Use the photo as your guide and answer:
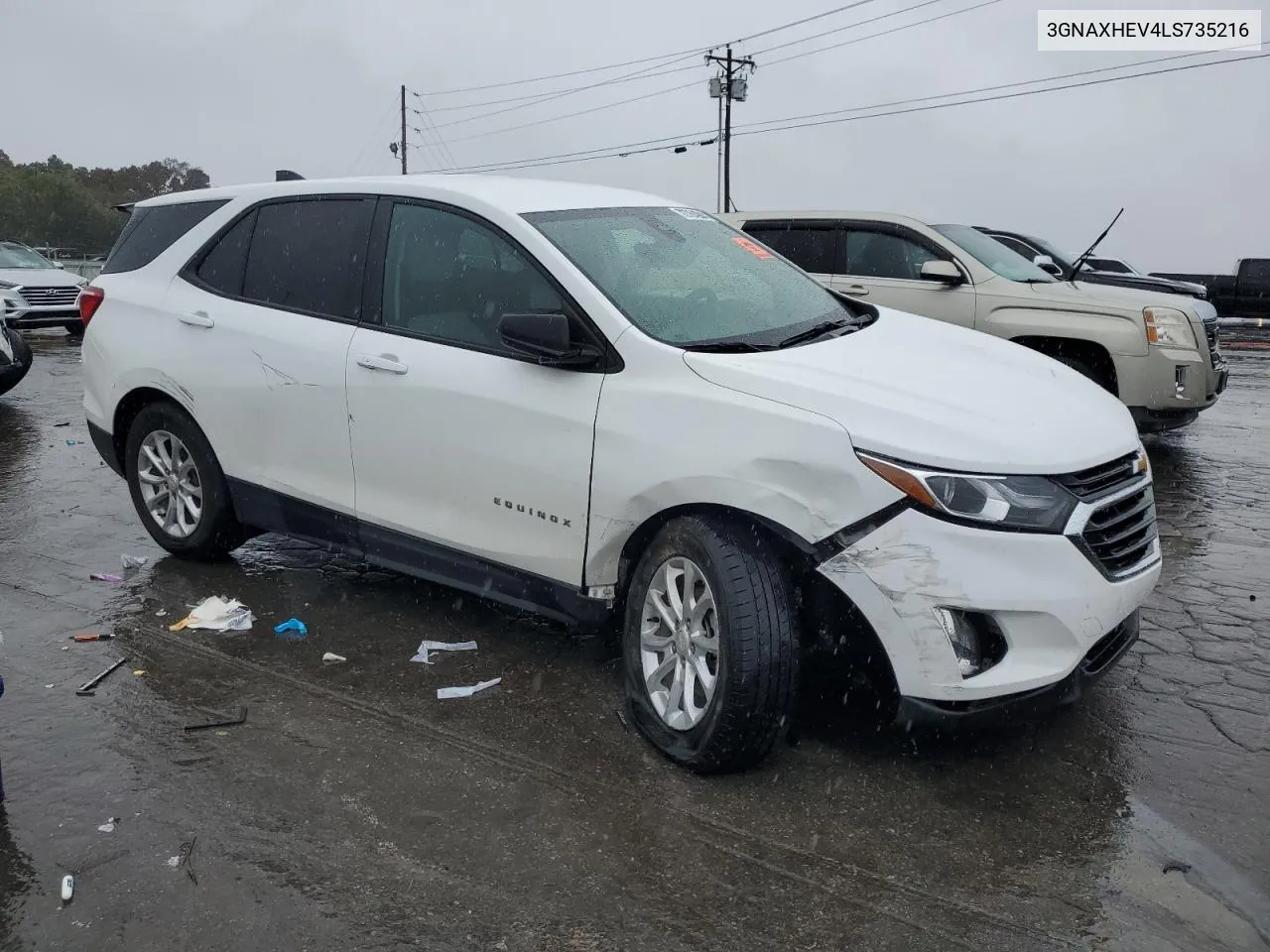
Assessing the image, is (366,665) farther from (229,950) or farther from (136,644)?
(229,950)

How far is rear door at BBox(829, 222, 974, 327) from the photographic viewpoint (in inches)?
352

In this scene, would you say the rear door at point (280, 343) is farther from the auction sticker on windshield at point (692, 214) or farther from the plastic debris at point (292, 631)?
the auction sticker on windshield at point (692, 214)

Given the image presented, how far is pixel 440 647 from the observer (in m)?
4.59

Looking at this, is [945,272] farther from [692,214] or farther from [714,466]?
[714,466]

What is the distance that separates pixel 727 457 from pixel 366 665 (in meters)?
1.87

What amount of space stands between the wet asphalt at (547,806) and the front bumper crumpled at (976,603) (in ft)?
1.28

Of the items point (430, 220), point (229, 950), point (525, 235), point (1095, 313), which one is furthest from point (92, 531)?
point (1095, 313)

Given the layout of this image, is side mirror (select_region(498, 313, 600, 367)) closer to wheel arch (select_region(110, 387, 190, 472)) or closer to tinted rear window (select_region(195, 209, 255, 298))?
tinted rear window (select_region(195, 209, 255, 298))

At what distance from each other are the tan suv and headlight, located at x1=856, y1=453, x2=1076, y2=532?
19.0ft

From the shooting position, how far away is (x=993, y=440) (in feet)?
10.7

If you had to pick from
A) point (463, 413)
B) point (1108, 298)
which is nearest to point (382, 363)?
point (463, 413)

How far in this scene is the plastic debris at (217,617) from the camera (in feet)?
15.9

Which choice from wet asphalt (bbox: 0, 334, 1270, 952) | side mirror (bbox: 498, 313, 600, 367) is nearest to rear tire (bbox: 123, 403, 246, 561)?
wet asphalt (bbox: 0, 334, 1270, 952)

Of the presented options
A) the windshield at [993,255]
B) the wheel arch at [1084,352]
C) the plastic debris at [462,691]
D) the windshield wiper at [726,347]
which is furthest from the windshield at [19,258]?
the windshield wiper at [726,347]
